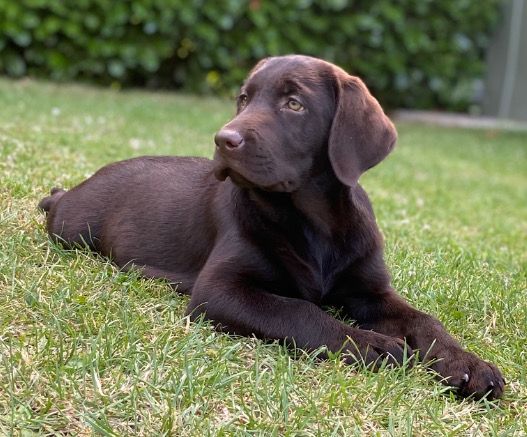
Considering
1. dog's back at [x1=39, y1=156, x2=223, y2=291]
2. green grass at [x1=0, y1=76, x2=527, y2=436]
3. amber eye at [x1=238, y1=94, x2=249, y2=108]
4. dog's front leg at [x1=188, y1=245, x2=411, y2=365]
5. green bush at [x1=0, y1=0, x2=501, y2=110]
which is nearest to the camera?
green grass at [x1=0, y1=76, x2=527, y2=436]

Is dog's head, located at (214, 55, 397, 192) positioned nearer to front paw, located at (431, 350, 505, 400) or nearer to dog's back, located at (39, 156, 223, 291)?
dog's back, located at (39, 156, 223, 291)

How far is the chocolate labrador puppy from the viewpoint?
3180 millimetres

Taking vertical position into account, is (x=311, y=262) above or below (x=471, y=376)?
above

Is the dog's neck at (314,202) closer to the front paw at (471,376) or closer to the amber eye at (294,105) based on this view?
the amber eye at (294,105)

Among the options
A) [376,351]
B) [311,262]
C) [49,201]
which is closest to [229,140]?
[311,262]

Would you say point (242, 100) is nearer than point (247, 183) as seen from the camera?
No

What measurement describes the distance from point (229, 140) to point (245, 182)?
203 millimetres

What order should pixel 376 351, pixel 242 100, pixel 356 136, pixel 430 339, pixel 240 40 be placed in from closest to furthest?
1. pixel 376 351
2. pixel 430 339
3. pixel 356 136
4. pixel 242 100
5. pixel 240 40

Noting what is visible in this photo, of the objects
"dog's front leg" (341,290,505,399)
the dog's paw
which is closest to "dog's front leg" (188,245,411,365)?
the dog's paw

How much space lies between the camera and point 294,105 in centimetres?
350

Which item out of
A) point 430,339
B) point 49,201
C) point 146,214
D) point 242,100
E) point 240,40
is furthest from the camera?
point 240,40

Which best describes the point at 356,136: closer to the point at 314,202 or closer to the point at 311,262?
the point at 314,202

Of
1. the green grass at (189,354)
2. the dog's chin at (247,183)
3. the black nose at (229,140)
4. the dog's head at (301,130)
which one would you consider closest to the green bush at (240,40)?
the green grass at (189,354)

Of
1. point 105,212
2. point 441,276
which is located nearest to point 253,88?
point 105,212
